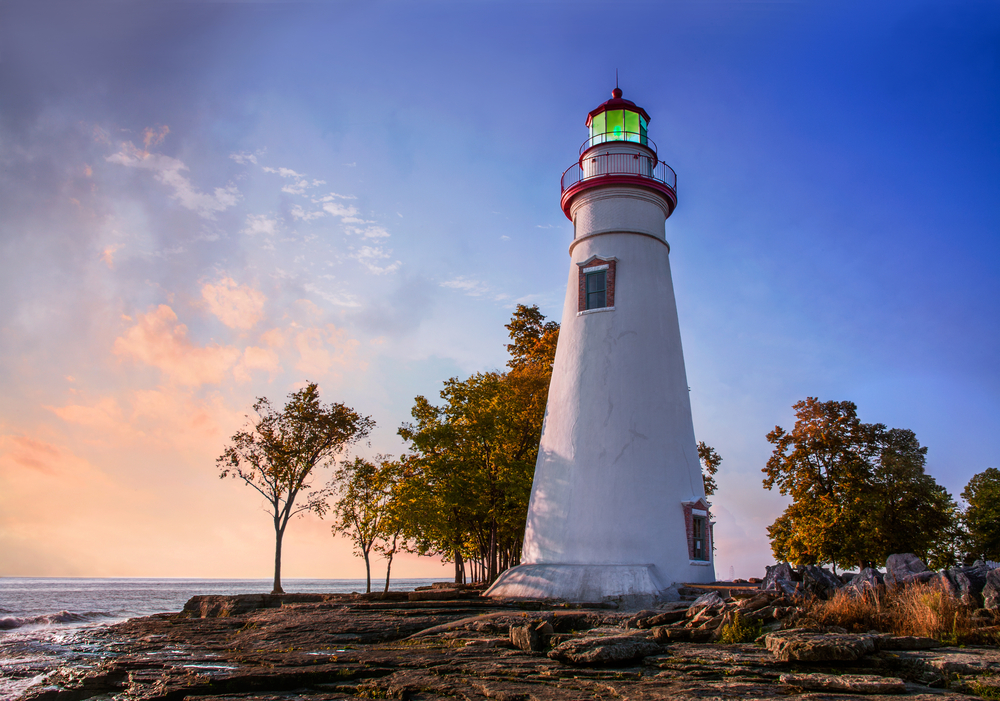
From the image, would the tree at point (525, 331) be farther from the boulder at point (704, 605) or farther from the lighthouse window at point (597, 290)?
the boulder at point (704, 605)

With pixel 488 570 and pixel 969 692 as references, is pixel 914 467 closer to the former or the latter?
pixel 488 570

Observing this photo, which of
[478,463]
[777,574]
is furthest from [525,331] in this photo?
[777,574]

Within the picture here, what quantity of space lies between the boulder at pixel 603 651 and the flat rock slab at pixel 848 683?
6.23 ft

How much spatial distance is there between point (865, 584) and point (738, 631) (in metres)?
3.70

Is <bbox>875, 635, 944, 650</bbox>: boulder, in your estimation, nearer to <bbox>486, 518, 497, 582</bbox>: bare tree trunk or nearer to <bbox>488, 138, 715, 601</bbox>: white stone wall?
<bbox>488, 138, 715, 601</bbox>: white stone wall

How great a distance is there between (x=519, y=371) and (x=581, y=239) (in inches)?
310

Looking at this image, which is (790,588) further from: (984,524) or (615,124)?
(984,524)

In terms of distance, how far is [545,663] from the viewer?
8094mm

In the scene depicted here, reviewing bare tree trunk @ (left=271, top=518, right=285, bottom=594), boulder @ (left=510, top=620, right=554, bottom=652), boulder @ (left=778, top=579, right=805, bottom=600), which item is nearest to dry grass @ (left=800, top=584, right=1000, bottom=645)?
boulder @ (left=778, top=579, right=805, bottom=600)

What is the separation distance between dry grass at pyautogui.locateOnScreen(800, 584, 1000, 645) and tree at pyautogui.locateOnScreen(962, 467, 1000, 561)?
75.6 feet

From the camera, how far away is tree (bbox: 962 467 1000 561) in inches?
1139

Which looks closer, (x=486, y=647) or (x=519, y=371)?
(x=486, y=647)

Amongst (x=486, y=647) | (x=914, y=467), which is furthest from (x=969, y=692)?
(x=914, y=467)

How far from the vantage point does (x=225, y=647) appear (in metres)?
11.4
